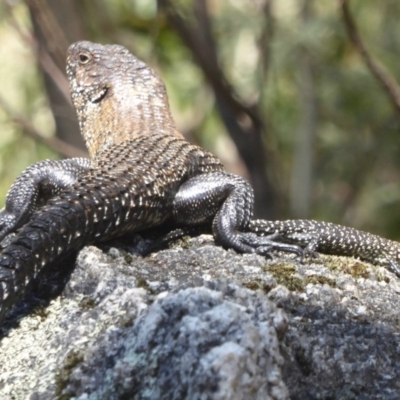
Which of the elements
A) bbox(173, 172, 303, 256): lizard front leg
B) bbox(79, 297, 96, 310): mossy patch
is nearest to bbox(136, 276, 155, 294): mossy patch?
bbox(79, 297, 96, 310): mossy patch

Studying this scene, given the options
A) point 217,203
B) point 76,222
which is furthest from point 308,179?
point 76,222

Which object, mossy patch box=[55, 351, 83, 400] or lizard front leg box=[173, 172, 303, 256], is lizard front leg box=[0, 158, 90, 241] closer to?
lizard front leg box=[173, 172, 303, 256]

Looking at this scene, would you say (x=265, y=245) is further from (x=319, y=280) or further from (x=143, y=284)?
(x=143, y=284)

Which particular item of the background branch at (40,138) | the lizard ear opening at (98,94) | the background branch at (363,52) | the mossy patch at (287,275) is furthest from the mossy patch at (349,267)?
the background branch at (40,138)

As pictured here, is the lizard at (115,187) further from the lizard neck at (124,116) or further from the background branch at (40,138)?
the background branch at (40,138)

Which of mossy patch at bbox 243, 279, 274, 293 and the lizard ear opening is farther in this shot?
the lizard ear opening

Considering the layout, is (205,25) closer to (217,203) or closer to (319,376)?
(217,203)

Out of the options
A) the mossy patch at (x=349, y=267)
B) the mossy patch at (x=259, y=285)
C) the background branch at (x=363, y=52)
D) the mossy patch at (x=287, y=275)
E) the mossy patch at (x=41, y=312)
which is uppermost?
the background branch at (x=363, y=52)

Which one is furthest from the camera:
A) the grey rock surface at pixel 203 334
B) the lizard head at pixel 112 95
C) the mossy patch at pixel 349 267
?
the lizard head at pixel 112 95
